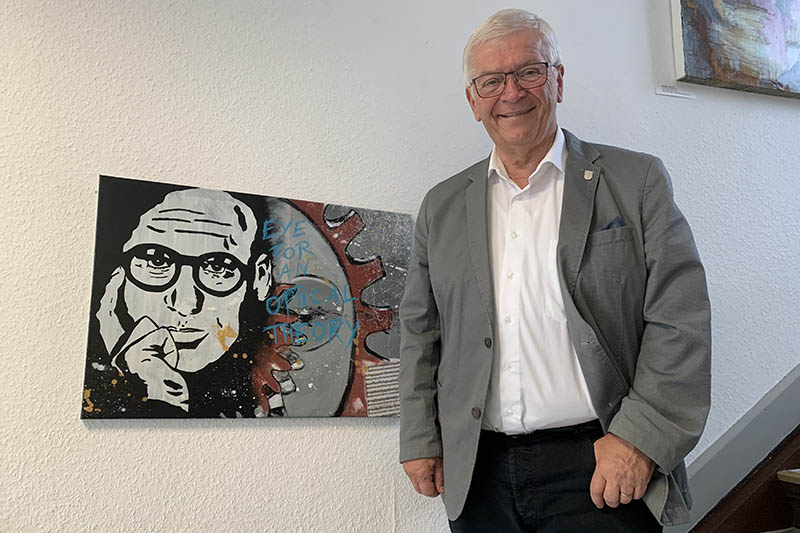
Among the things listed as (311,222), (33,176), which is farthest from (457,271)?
(33,176)

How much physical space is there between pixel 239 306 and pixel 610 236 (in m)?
0.80

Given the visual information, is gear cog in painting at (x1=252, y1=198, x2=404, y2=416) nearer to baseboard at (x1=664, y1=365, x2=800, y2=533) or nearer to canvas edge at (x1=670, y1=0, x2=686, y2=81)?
baseboard at (x1=664, y1=365, x2=800, y2=533)

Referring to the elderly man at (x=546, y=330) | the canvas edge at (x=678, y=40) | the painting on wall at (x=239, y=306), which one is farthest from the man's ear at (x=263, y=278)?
the canvas edge at (x=678, y=40)

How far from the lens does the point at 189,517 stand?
146 cm

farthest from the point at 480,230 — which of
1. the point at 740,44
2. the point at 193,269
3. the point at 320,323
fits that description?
the point at 740,44

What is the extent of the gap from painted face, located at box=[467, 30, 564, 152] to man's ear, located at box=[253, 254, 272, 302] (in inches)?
23.3

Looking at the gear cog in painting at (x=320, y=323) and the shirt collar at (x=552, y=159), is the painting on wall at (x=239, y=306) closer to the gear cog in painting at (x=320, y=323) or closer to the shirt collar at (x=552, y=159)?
the gear cog in painting at (x=320, y=323)

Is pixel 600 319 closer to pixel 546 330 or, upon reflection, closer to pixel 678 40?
pixel 546 330

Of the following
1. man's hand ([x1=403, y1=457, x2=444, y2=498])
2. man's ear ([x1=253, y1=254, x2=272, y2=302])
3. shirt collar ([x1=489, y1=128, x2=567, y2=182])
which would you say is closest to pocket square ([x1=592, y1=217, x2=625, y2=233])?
shirt collar ([x1=489, y1=128, x2=567, y2=182])

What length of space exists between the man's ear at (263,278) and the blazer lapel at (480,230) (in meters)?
0.48

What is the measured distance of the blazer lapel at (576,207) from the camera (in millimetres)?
1283

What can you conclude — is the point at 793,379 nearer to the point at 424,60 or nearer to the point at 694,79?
the point at 694,79

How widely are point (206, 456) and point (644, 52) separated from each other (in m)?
1.66

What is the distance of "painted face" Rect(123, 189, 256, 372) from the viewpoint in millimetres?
1479
